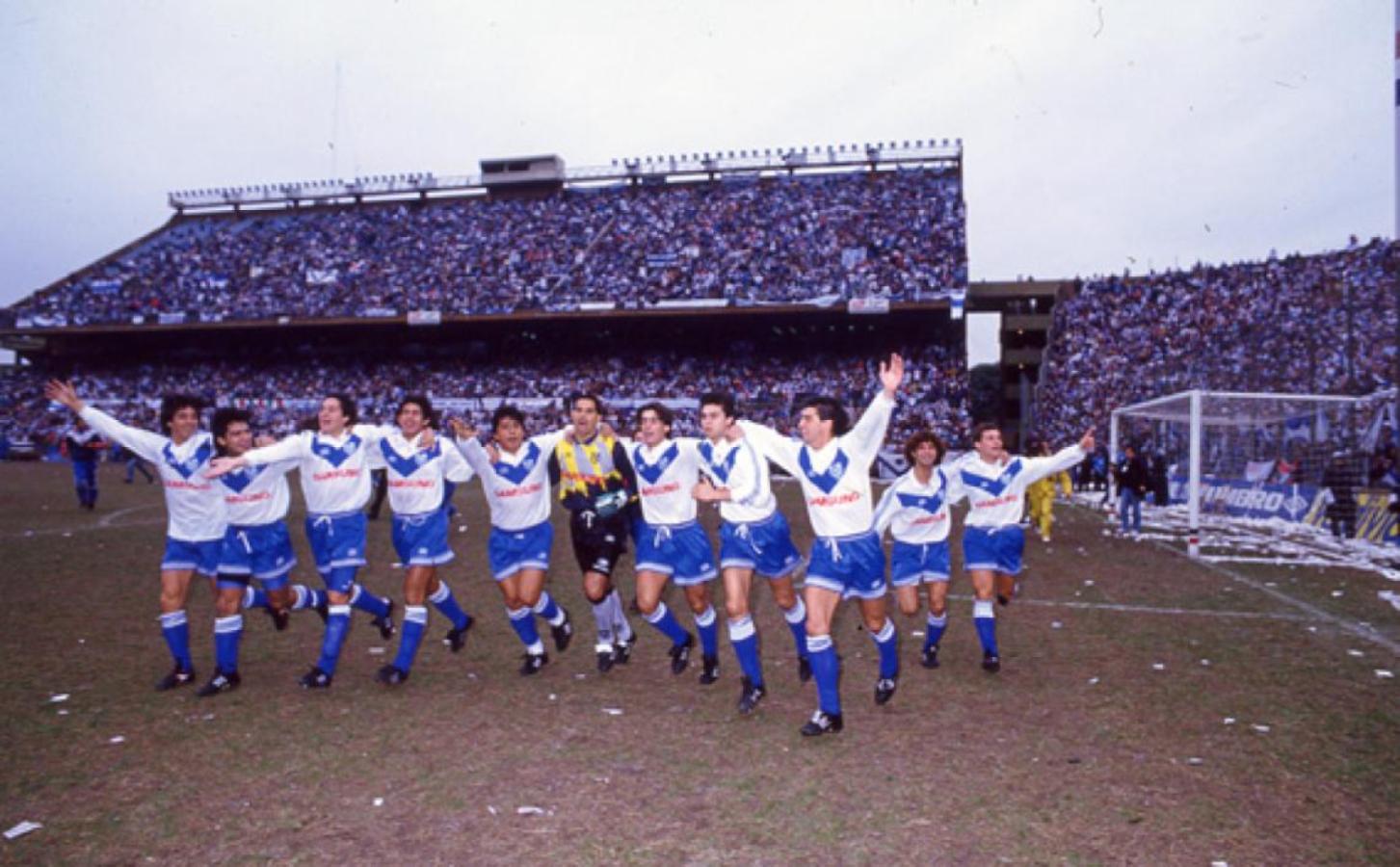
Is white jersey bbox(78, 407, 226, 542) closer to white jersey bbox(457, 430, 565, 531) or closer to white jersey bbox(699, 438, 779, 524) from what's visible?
white jersey bbox(457, 430, 565, 531)

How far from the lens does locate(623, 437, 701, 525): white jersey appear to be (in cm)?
721

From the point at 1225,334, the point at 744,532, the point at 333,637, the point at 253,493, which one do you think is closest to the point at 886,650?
the point at 744,532

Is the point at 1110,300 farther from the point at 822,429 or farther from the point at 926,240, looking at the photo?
the point at 822,429

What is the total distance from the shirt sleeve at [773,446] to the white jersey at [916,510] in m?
1.40

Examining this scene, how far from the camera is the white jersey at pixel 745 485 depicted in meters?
6.74

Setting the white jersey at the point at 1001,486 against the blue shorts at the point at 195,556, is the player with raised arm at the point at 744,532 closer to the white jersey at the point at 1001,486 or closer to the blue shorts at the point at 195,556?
the white jersey at the point at 1001,486

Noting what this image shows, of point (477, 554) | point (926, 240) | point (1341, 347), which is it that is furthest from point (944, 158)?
point (477, 554)

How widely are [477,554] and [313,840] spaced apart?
9.88 m

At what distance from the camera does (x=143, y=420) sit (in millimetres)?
43281

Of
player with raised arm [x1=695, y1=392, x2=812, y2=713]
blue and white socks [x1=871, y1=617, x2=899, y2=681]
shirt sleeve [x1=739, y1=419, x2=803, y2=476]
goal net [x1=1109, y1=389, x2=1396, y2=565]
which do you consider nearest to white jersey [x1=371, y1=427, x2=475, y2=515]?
player with raised arm [x1=695, y1=392, x2=812, y2=713]

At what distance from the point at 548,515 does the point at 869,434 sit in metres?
2.82

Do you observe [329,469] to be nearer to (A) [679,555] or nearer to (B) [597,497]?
(B) [597,497]

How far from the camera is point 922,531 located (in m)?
7.71

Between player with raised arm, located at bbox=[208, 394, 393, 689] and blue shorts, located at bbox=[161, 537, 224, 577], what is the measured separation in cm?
71
